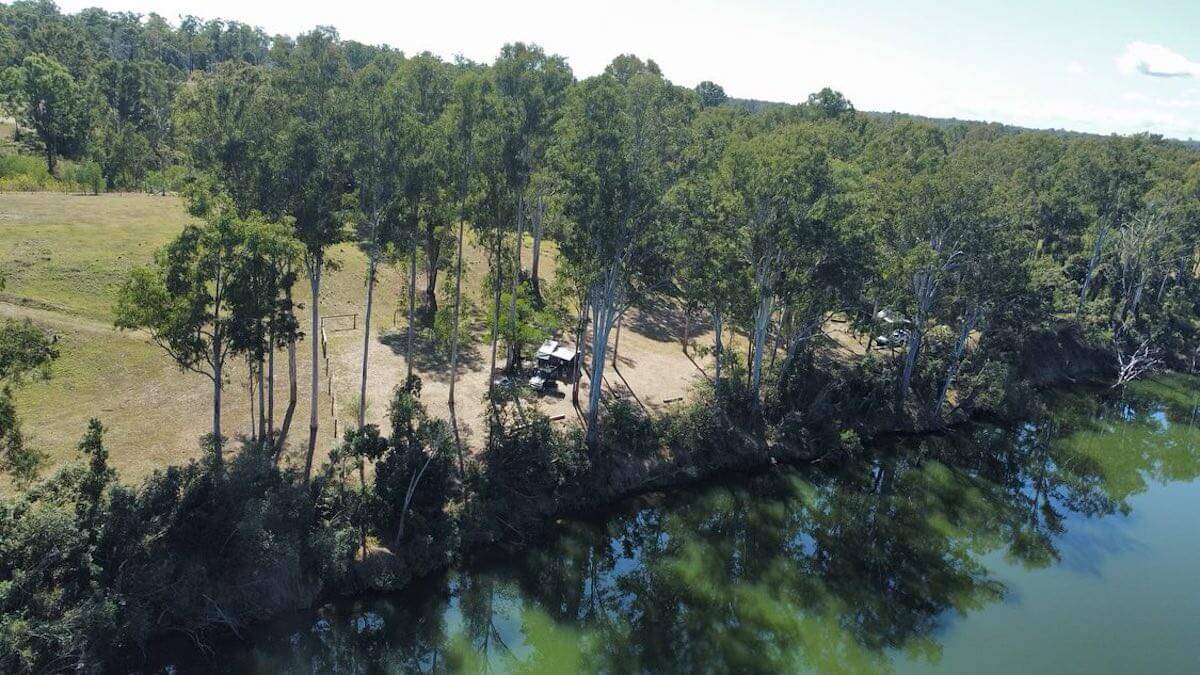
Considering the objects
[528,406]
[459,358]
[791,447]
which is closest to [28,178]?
[459,358]

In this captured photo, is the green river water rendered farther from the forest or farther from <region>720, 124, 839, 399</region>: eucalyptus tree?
<region>720, 124, 839, 399</region>: eucalyptus tree

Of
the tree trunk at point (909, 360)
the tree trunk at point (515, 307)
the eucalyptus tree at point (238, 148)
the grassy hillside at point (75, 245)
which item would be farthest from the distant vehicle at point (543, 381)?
the tree trunk at point (909, 360)

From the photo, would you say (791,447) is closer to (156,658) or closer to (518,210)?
(518,210)

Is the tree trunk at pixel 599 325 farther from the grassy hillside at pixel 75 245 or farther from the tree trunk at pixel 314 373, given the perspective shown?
the grassy hillside at pixel 75 245

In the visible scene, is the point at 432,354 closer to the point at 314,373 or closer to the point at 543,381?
the point at 543,381

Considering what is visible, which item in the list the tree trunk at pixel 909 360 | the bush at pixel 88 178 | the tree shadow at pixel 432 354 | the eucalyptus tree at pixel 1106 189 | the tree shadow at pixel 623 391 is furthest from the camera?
the eucalyptus tree at pixel 1106 189

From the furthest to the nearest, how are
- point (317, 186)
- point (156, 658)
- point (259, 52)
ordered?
point (259, 52), point (317, 186), point (156, 658)

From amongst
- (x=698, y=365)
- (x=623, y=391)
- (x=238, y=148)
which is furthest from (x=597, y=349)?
(x=238, y=148)
